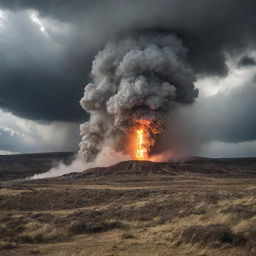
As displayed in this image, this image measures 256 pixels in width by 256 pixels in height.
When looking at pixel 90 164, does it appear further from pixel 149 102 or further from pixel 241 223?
pixel 241 223

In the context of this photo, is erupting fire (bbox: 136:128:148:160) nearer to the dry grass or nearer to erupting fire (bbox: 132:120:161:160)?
erupting fire (bbox: 132:120:161:160)

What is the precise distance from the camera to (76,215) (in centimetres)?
2352

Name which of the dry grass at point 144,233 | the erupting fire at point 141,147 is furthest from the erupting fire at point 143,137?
the dry grass at point 144,233

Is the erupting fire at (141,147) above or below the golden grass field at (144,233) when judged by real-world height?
above

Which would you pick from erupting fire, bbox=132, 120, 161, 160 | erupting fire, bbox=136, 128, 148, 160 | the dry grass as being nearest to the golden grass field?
the dry grass

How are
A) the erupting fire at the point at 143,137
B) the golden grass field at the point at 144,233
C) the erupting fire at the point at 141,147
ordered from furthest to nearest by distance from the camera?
1. the erupting fire at the point at 141,147
2. the erupting fire at the point at 143,137
3. the golden grass field at the point at 144,233

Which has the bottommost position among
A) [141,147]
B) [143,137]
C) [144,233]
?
[144,233]

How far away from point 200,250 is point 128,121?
325ft

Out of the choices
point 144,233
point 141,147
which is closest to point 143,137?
point 141,147

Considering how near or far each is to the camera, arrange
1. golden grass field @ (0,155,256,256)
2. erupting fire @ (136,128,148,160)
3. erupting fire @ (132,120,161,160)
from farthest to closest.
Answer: erupting fire @ (136,128,148,160) → erupting fire @ (132,120,161,160) → golden grass field @ (0,155,256,256)

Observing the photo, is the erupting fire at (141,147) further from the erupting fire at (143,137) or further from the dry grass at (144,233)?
the dry grass at (144,233)

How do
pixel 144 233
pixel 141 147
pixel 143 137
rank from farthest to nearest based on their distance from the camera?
pixel 141 147
pixel 143 137
pixel 144 233

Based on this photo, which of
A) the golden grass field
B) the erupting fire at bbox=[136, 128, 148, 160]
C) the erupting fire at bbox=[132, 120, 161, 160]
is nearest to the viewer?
the golden grass field

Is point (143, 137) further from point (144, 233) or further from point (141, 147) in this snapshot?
point (144, 233)
